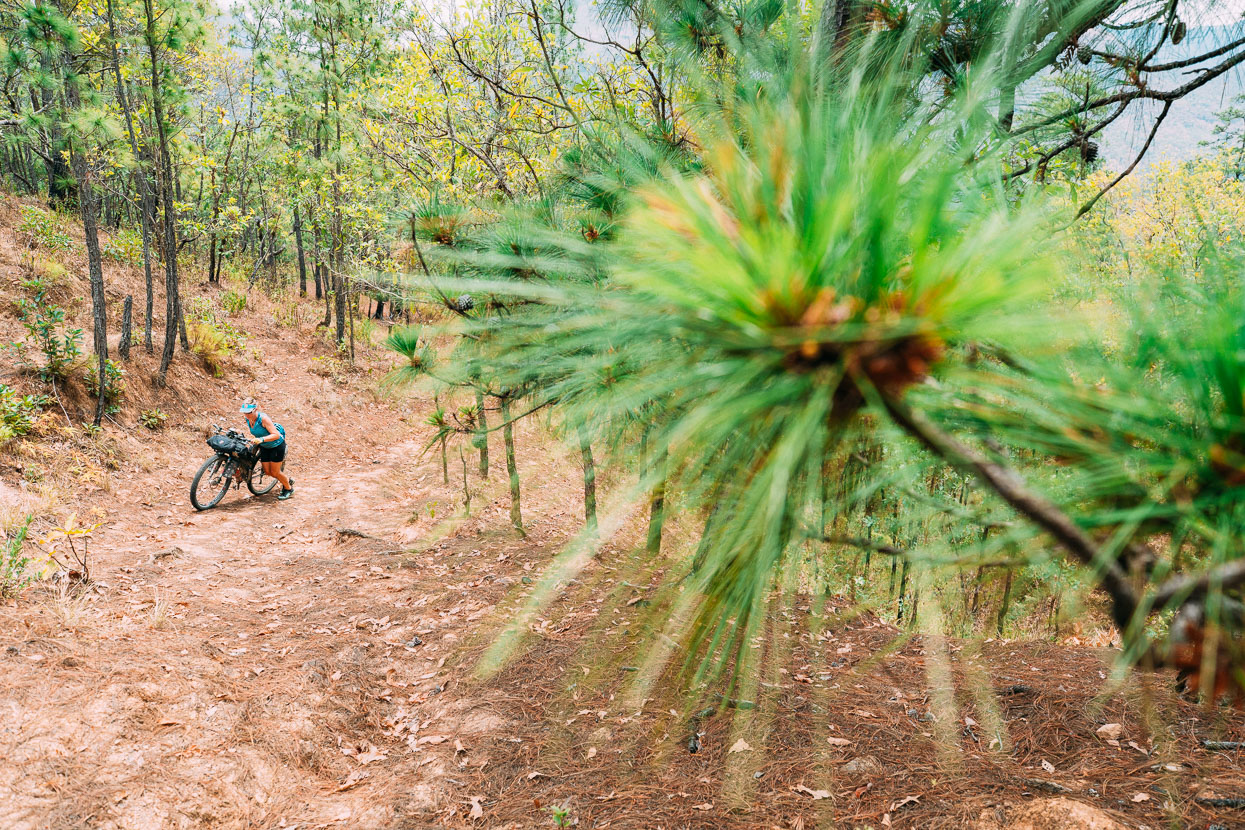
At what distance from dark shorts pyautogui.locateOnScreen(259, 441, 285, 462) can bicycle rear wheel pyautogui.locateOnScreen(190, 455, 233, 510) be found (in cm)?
39

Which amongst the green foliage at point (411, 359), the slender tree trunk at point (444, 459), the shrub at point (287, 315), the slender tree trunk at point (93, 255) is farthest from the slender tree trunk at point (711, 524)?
the shrub at point (287, 315)

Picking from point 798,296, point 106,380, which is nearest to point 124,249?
point 106,380

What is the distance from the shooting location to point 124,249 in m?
11.8

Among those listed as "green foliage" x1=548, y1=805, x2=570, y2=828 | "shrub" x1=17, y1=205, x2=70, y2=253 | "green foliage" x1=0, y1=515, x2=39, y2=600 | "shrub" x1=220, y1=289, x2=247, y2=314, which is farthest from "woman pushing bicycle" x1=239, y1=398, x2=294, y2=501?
"shrub" x1=220, y1=289, x2=247, y2=314

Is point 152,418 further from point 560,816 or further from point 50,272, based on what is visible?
point 560,816

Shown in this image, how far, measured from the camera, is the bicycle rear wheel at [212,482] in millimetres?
6517

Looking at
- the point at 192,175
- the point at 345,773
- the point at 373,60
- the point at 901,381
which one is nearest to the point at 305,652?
the point at 345,773

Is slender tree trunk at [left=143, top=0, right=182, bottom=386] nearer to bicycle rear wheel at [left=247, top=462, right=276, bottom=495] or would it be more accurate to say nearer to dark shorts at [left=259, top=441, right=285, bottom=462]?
bicycle rear wheel at [left=247, top=462, right=276, bottom=495]

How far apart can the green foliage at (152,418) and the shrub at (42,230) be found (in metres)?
4.85

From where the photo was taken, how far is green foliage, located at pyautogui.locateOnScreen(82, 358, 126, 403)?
22.9 feet

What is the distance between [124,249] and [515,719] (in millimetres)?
13850

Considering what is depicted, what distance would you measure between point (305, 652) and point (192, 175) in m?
17.1

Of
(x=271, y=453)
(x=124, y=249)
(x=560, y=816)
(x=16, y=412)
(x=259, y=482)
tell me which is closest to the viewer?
(x=560, y=816)

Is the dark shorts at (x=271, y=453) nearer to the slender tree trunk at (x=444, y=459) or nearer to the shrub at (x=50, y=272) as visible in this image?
the slender tree trunk at (x=444, y=459)
